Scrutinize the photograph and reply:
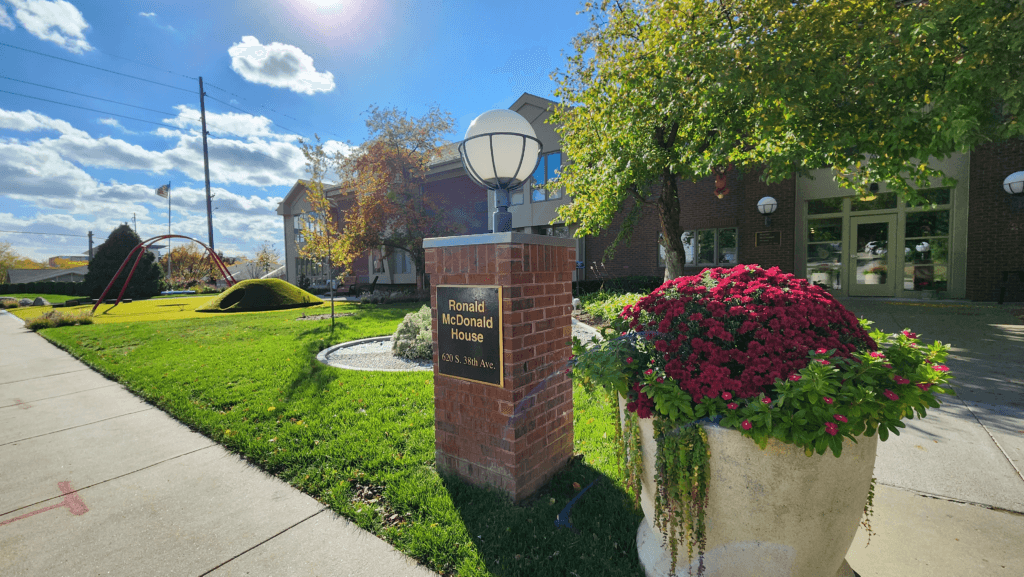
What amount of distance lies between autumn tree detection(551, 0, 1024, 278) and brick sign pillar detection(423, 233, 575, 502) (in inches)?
212

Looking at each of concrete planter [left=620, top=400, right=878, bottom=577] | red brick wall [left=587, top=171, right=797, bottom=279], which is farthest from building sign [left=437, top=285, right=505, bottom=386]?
red brick wall [left=587, top=171, right=797, bottom=279]

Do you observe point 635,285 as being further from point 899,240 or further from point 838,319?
point 838,319

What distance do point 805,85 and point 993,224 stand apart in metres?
10.2

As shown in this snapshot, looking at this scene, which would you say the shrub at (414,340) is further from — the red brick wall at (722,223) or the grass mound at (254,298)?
the grass mound at (254,298)

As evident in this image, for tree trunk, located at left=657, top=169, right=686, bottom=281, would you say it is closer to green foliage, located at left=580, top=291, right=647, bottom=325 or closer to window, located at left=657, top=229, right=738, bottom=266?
green foliage, located at left=580, top=291, right=647, bottom=325

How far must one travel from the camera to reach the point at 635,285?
1450 centimetres

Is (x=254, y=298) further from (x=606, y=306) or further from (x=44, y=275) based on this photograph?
(x=44, y=275)

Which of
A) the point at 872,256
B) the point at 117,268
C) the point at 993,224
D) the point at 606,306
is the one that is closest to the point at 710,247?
the point at 872,256

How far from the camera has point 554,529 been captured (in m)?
2.54

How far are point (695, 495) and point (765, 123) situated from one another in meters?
6.75

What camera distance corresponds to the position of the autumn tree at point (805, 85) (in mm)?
5336

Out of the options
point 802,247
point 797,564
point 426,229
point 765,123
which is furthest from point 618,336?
point 426,229

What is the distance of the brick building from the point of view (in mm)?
11211

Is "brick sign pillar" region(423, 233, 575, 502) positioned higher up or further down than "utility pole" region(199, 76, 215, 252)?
further down
